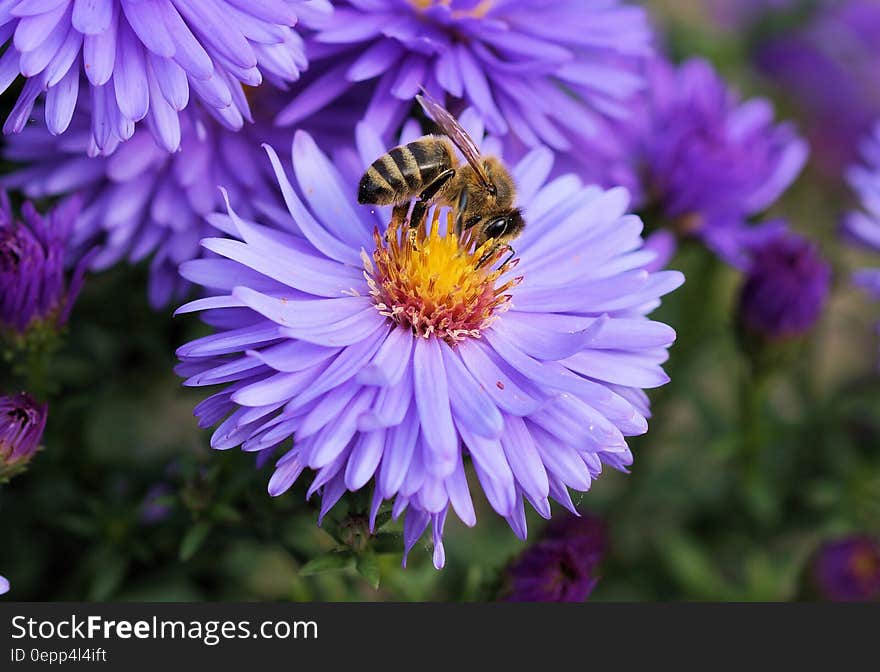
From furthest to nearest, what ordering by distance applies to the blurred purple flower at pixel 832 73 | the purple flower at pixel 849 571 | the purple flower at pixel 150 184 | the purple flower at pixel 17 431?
the blurred purple flower at pixel 832 73 < the purple flower at pixel 849 571 < the purple flower at pixel 150 184 < the purple flower at pixel 17 431

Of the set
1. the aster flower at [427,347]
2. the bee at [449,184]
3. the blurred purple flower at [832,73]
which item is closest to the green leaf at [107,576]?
the aster flower at [427,347]

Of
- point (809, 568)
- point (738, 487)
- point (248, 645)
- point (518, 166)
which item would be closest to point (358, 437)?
point (248, 645)

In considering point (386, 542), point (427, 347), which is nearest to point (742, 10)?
point (427, 347)

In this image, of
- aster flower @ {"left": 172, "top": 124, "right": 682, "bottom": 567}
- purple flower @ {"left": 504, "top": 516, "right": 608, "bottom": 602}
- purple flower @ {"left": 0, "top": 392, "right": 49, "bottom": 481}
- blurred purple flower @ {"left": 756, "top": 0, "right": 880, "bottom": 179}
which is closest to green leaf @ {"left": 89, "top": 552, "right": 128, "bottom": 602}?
purple flower @ {"left": 0, "top": 392, "right": 49, "bottom": 481}

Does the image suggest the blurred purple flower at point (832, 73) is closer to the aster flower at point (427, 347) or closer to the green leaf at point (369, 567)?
the aster flower at point (427, 347)

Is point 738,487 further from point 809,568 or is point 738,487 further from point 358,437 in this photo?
point 358,437

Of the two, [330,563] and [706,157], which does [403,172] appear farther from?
[706,157]
